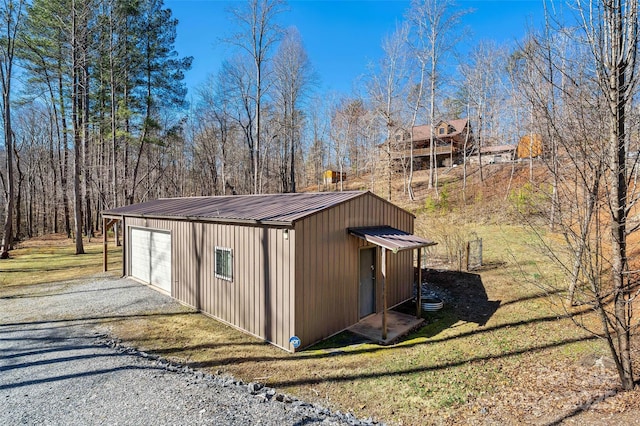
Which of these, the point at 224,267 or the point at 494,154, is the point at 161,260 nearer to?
the point at 224,267

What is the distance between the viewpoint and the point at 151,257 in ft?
31.2

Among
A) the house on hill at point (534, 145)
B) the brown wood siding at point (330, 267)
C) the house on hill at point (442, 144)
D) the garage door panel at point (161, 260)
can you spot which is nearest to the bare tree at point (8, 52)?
the garage door panel at point (161, 260)

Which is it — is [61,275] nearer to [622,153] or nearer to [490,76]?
[622,153]

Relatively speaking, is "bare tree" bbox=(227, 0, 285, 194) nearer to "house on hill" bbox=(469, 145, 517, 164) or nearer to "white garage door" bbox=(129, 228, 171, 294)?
"white garage door" bbox=(129, 228, 171, 294)

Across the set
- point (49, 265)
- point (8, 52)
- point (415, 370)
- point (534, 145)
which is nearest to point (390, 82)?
point (534, 145)

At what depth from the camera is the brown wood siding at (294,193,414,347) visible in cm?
554

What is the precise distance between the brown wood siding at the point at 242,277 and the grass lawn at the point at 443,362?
34cm

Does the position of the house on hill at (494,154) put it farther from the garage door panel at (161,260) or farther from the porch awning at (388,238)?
the garage door panel at (161,260)

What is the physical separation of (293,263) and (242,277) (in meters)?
1.52

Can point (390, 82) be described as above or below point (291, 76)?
below

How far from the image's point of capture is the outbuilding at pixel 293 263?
5.55m

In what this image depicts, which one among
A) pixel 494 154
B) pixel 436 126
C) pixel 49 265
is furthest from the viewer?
pixel 436 126

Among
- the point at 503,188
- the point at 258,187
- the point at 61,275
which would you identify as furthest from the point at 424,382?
the point at 503,188

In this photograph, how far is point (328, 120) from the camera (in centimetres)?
2870
